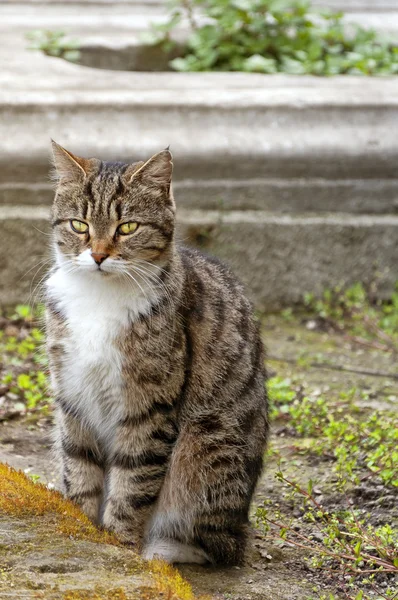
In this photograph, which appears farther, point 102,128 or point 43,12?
point 43,12

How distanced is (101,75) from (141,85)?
0.32 meters

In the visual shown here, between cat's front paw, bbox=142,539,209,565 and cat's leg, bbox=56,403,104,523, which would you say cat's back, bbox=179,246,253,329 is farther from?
cat's front paw, bbox=142,539,209,565

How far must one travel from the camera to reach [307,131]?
5.69 meters

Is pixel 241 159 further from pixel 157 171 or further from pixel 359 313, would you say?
pixel 157 171

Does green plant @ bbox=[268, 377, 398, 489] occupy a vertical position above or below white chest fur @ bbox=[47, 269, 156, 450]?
below

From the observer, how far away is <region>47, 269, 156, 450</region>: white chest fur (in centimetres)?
327

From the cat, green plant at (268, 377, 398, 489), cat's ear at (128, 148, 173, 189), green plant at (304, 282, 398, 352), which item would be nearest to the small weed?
the cat

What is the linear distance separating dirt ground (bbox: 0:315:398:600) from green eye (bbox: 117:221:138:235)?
1111 millimetres

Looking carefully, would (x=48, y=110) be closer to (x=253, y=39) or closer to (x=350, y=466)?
(x=253, y=39)

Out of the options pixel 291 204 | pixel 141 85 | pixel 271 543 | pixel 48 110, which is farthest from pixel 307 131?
pixel 271 543

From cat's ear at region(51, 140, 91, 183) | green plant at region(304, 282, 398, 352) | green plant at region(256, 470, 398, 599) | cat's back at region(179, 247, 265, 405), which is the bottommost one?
green plant at region(304, 282, 398, 352)

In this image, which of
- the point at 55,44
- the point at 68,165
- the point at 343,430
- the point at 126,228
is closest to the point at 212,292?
the point at 126,228

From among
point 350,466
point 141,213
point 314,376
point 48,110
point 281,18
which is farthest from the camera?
point 281,18

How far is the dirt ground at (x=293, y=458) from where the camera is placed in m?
3.25
